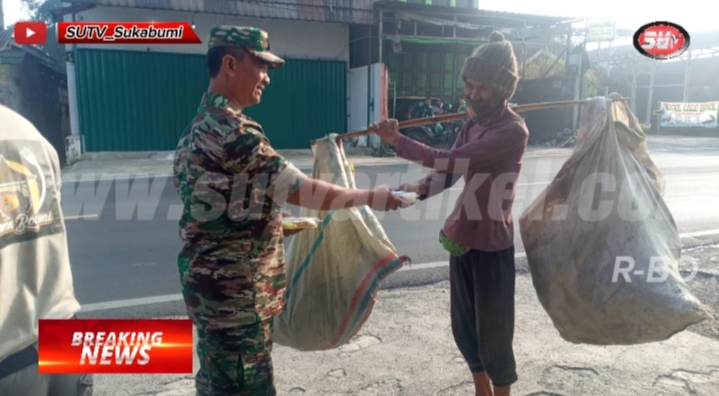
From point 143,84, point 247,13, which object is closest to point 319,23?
point 247,13

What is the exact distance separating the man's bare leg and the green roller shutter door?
49.5 feet

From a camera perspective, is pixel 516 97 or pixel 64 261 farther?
pixel 516 97

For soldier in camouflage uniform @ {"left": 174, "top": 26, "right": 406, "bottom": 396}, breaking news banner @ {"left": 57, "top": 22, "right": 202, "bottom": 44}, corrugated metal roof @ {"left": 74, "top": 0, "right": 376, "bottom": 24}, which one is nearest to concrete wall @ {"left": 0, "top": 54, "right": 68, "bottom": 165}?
breaking news banner @ {"left": 57, "top": 22, "right": 202, "bottom": 44}

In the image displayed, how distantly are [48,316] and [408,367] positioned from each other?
211 cm

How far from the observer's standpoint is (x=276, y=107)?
58.4 feet

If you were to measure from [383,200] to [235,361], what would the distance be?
0.84 m

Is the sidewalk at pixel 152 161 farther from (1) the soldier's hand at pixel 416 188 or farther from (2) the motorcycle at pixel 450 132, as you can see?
(1) the soldier's hand at pixel 416 188

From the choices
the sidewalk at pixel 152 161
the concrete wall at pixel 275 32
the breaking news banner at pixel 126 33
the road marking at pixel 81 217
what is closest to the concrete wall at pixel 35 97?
the breaking news banner at pixel 126 33

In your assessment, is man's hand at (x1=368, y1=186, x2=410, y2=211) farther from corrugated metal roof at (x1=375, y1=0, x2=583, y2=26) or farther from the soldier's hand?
corrugated metal roof at (x1=375, y1=0, x2=583, y2=26)

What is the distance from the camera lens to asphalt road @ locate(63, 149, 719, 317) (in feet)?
15.8

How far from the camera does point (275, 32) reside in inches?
687

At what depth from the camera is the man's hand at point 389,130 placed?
2.61 m

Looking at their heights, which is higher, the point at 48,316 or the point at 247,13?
the point at 247,13

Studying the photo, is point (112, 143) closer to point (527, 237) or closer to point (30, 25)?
point (30, 25)
